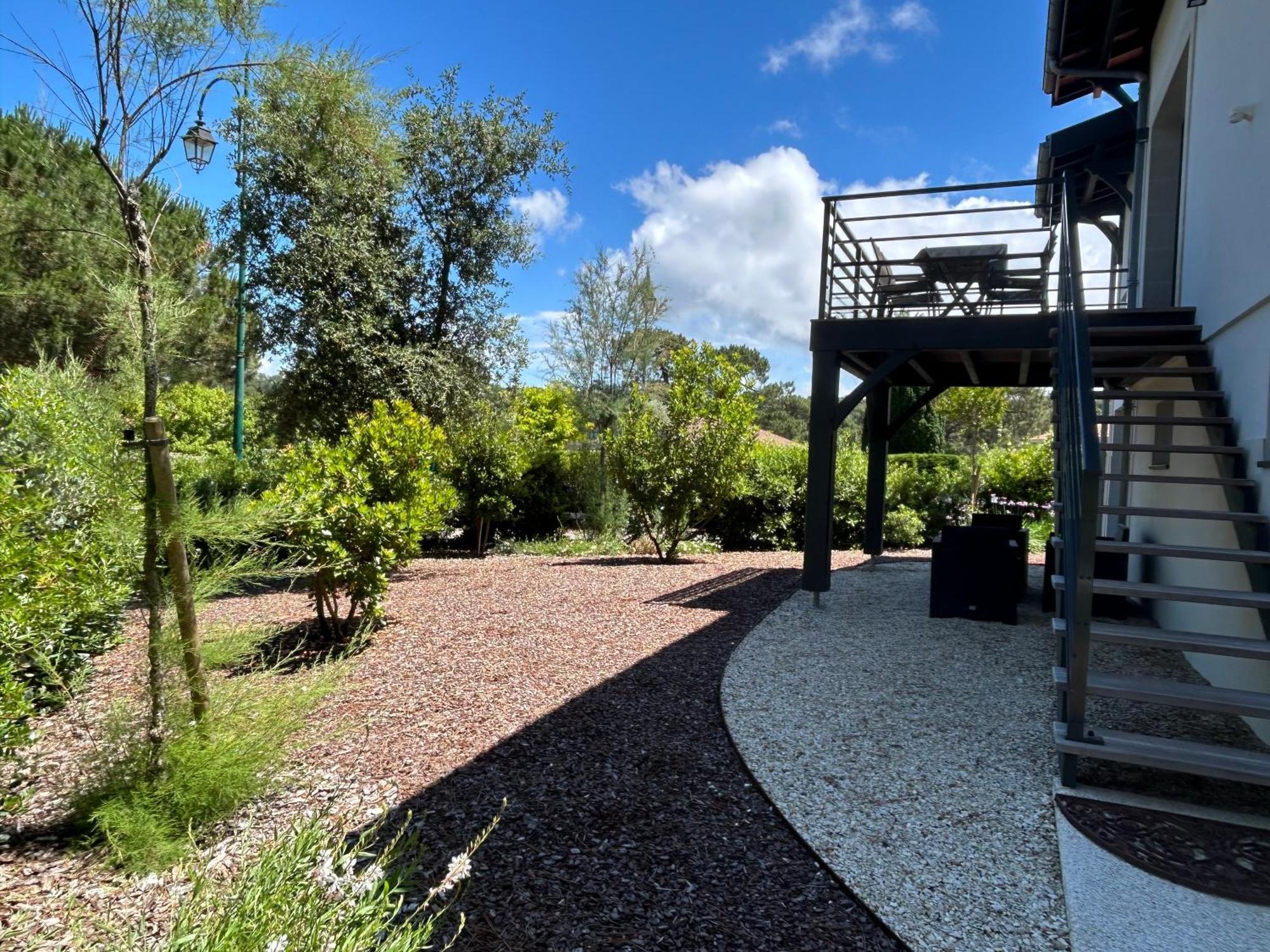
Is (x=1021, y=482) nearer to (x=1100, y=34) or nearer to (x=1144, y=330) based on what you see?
(x=1100, y=34)

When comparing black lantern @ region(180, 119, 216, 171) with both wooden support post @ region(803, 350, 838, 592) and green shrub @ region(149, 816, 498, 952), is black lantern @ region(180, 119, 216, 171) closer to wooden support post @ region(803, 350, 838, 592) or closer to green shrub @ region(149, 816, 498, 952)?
green shrub @ region(149, 816, 498, 952)

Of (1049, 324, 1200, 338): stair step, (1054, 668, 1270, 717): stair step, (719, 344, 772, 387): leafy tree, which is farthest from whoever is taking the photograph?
(719, 344, 772, 387): leafy tree

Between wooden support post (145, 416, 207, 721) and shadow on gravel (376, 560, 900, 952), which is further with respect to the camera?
wooden support post (145, 416, 207, 721)

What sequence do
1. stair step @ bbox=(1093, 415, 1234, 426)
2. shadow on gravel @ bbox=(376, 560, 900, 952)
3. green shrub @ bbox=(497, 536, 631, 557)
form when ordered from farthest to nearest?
green shrub @ bbox=(497, 536, 631, 557) → stair step @ bbox=(1093, 415, 1234, 426) → shadow on gravel @ bbox=(376, 560, 900, 952)

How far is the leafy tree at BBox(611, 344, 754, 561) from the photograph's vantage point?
9.87m

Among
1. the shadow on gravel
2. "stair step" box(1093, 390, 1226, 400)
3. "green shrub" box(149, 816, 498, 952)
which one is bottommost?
the shadow on gravel

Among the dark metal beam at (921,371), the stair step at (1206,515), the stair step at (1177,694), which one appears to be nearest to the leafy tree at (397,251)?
the dark metal beam at (921,371)

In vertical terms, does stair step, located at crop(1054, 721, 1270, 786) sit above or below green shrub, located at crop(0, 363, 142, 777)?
below

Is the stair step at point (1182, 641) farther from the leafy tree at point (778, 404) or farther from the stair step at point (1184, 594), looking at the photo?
the leafy tree at point (778, 404)

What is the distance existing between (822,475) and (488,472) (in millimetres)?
6028

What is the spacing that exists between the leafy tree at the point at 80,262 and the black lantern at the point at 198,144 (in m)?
0.23

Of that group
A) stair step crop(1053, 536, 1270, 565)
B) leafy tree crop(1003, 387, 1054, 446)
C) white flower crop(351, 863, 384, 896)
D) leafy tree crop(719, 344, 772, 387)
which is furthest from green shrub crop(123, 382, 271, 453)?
leafy tree crop(1003, 387, 1054, 446)

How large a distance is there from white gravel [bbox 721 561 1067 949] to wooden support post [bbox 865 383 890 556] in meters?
3.57

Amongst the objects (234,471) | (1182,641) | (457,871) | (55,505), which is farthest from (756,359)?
(457,871)
